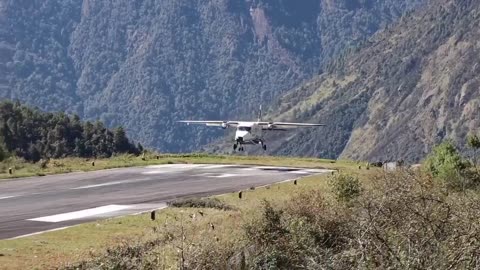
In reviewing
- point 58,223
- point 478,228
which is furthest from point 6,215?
point 478,228

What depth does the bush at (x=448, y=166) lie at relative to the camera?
2861 centimetres

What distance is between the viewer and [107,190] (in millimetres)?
32344

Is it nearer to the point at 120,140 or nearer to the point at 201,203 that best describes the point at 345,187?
the point at 201,203

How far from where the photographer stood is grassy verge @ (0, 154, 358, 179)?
136ft

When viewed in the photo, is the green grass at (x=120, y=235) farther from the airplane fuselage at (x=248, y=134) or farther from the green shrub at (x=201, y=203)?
the airplane fuselage at (x=248, y=134)

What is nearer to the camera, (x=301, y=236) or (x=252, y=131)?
(x=301, y=236)

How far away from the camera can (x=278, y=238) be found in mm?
18375

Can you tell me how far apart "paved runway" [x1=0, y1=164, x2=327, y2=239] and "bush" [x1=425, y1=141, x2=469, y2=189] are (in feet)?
27.9

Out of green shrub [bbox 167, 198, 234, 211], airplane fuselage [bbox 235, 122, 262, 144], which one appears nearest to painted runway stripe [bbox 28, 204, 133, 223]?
green shrub [bbox 167, 198, 234, 211]

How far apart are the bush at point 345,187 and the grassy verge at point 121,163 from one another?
19612mm

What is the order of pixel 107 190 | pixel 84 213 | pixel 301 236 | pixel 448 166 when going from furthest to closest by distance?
pixel 107 190, pixel 448 166, pixel 84 213, pixel 301 236

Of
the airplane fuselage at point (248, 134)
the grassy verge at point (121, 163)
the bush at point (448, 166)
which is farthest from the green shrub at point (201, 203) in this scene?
the airplane fuselage at point (248, 134)

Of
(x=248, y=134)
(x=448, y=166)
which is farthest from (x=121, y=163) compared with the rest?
(x=448, y=166)

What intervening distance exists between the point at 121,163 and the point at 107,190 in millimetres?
16550
